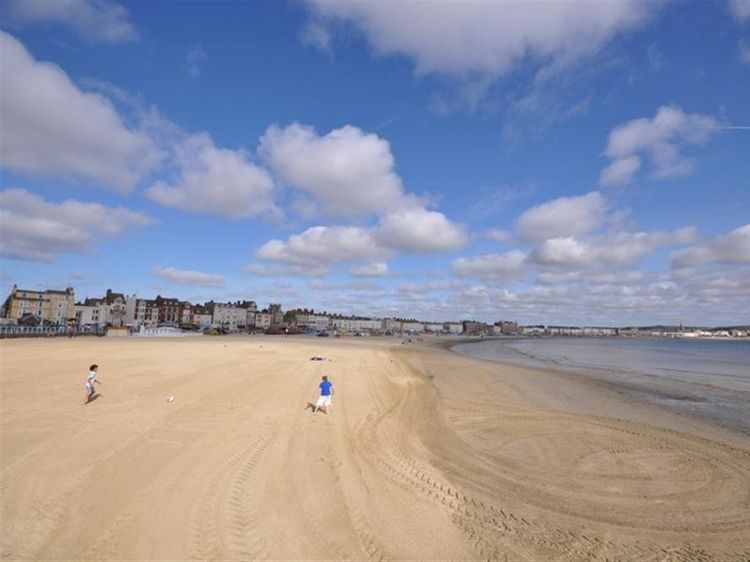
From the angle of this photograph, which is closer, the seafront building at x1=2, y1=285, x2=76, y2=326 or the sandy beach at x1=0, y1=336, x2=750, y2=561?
the sandy beach at x1=0, y1=336, x2=750, y2=561

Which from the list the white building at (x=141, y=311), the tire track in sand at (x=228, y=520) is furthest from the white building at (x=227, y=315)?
the tire track in sand at (x=228, y=520)

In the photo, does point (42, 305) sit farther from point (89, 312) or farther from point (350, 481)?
point (350, 481)

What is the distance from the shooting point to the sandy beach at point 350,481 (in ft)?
23.1

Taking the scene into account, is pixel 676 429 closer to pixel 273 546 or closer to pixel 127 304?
pixel 273 546

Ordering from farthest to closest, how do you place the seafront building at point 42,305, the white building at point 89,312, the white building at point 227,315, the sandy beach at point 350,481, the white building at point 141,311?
the white building at point 227,315 → the white building at point 141,311 → the white building at point 89,312 → the seafront building at point 42,305 → the sandy beach at point 350,481

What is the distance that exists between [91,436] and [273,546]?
7.62 meters

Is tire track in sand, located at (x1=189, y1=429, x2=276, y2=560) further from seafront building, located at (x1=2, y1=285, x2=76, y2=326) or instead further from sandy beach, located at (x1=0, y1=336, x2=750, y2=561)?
seafront building, located at (x1=2, y1=285, x2=76, y2=326)

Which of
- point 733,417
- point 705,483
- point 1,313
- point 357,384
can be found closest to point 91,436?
point 357,384

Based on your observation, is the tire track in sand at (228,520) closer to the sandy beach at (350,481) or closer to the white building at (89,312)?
the sandy beach at (350,481)

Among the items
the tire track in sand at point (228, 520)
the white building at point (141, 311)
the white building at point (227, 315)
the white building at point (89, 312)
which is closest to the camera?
the tire track in sand at point (228, 520)

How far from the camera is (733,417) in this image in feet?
63.4

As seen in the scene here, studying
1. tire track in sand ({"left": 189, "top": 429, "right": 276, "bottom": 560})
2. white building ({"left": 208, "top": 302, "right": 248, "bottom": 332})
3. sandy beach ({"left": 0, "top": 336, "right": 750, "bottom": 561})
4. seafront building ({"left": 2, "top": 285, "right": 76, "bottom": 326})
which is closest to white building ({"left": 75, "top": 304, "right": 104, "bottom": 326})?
seafront building ({"left": 2, "top": 285, "right": 76, "bottom": 326})

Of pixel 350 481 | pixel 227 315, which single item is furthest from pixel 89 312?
pixel 350 481

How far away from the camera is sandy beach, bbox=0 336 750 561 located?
23.1 feet
